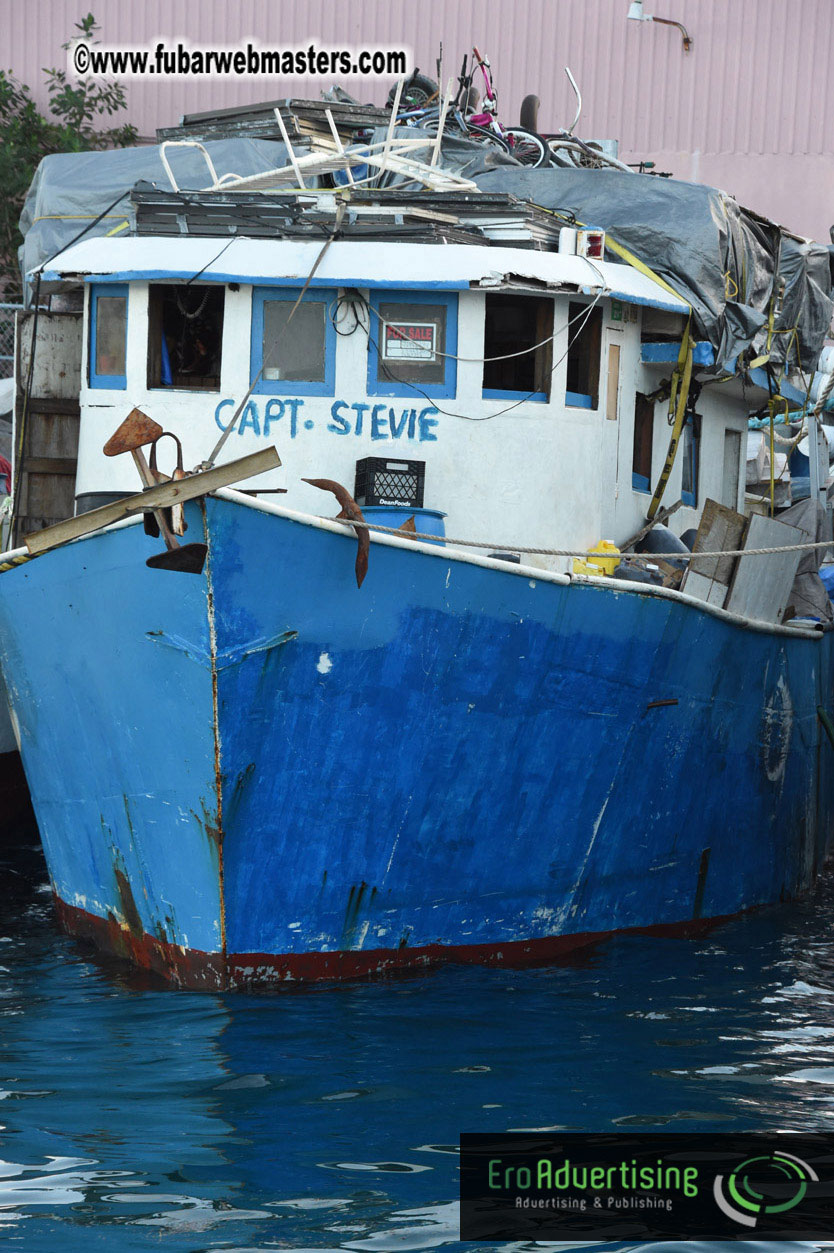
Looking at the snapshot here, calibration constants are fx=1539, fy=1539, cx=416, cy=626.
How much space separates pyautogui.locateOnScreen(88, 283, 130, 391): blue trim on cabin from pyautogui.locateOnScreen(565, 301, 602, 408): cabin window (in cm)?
266

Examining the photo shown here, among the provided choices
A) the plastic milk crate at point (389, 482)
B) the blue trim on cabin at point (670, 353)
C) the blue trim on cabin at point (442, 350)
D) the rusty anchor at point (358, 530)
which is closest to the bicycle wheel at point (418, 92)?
the blue trim on cabin at point (670, 353)

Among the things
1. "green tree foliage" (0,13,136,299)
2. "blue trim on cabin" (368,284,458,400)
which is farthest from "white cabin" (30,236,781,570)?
"green tree foliage" (0,13,136,299)

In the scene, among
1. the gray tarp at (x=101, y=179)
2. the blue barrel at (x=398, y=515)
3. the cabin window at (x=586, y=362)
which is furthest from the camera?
the gray tarp at (x=101, y=179)

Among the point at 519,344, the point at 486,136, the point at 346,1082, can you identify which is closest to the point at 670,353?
the point at 519,344

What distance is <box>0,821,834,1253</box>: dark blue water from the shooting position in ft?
16.3

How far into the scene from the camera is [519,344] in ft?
30.1

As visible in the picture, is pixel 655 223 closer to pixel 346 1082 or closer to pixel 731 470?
pixel 731 470

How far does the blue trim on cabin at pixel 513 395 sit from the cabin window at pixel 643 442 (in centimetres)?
112

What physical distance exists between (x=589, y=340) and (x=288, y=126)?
3.37m

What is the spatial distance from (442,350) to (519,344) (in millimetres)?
540

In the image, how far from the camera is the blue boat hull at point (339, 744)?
281 inches

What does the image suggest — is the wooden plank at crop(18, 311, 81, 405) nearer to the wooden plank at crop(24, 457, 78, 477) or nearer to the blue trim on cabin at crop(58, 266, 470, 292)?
the wooden plank at crop(24, 457, 78, 477)
